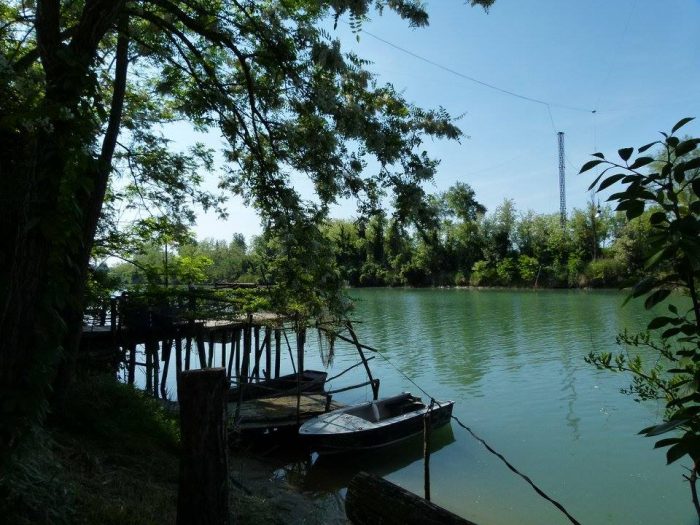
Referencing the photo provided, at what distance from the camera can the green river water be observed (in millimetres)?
10344

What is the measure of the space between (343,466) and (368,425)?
3.41ft

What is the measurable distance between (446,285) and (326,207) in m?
73.1

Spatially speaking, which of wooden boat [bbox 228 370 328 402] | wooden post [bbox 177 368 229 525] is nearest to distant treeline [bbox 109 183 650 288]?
wooden boat [bbox 228 370 328 402]

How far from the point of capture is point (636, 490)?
35.6 feet

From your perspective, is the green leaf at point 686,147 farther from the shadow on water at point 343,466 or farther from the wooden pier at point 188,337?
the wooden pier at point 188,337

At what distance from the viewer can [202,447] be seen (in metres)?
3.90

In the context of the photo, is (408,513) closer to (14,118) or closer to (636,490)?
(14,118)

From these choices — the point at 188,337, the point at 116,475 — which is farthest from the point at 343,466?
the point at 116,475

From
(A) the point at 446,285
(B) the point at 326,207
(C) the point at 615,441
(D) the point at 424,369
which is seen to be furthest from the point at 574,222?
(B) the point at 326,207

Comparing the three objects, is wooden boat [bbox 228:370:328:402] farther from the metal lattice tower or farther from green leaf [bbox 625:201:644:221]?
the metal lattice tower

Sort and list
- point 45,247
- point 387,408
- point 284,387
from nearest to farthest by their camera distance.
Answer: point 45,247 → point 387,408 → point 284,387

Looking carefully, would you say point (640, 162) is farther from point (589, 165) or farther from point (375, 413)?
point (375, 413)

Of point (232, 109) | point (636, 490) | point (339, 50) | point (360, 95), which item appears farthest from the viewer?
point (636, 490)

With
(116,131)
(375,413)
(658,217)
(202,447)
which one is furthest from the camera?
(375,413)
